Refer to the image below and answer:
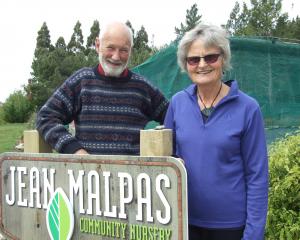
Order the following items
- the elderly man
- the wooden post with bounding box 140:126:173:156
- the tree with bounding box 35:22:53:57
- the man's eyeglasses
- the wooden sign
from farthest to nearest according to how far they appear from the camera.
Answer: the tree with bounding box 35:22:53:57
the elderly man
the man's eyeglasses
the wooden post with bounding box 140:126:173:156
the wooden sign

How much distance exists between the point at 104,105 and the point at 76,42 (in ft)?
135

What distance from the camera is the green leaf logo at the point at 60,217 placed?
250 cm

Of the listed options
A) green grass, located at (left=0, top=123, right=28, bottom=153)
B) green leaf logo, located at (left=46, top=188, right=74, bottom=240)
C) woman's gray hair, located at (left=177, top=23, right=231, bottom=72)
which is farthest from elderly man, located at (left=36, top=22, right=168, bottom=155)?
green grass, located at (left=0, top=123, right=28, bottom=153)

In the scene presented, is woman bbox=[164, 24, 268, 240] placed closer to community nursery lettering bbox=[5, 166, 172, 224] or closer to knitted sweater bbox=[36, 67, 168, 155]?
community nursery lettering bbox=[5, 166, 172, 224]

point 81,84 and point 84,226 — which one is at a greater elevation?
point 81,84

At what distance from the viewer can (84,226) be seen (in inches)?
96.7

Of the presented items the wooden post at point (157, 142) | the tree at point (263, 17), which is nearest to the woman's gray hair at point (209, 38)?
the wooden post at point (157, 142)

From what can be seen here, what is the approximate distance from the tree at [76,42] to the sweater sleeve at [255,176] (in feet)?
134

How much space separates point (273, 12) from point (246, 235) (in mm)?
29300

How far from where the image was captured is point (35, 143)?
2.75 meters

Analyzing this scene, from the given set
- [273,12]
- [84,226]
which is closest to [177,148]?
[84,226]

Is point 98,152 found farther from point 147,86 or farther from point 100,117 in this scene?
point 147,86

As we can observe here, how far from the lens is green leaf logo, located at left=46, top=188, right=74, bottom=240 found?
98.3 inches

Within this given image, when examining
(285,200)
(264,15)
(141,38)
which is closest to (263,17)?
(264,15)
